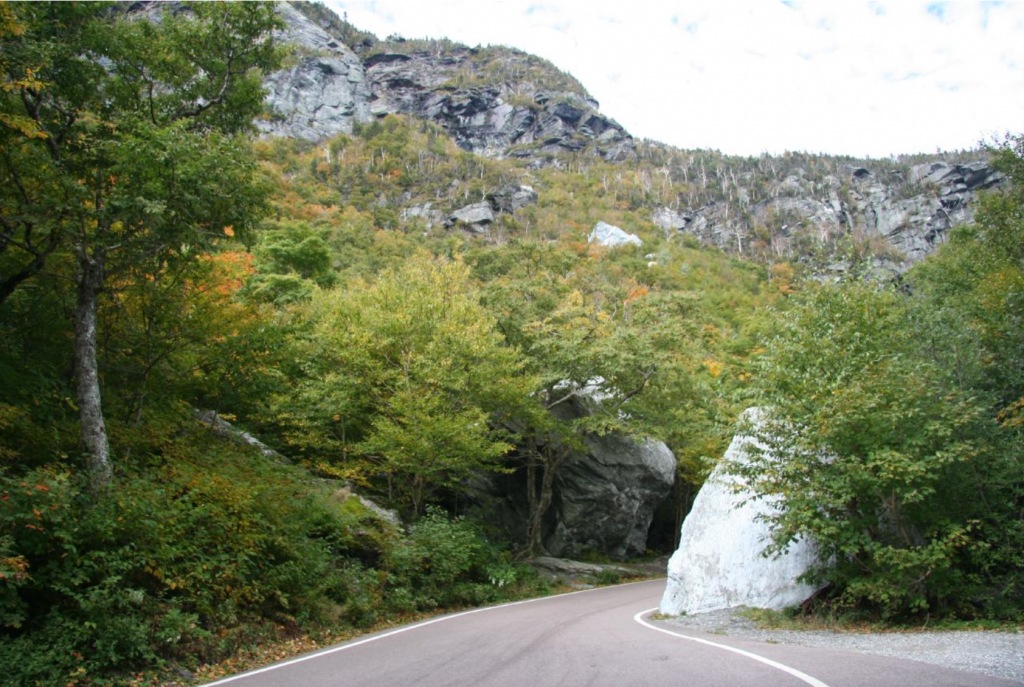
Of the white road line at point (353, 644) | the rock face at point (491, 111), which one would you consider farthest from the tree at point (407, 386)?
the rock face at point (491, 111)

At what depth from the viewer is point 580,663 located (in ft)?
22.9

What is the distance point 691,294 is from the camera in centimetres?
2647

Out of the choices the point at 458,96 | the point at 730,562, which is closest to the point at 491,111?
the point at 458,96

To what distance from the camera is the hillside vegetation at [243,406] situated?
7.93 meters

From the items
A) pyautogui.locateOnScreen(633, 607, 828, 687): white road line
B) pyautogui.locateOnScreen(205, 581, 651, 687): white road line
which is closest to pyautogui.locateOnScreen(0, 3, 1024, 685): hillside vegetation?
pyautogui.locateOnScreen(205, 581, 651, 687): white road line

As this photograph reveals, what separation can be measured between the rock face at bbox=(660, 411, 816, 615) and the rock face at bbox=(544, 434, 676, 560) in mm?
11126

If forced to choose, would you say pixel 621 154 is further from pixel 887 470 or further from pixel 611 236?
pixel 887 470

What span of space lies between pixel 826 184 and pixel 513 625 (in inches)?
5660

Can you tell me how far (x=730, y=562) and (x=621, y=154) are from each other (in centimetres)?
14688

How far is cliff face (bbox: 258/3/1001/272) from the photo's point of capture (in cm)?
11781

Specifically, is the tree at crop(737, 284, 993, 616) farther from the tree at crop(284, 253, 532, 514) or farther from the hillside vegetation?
the tree at crop(284, 253, 532, 514)

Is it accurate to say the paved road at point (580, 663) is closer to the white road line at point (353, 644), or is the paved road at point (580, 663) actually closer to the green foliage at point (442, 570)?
the white road line at point (353, 644)

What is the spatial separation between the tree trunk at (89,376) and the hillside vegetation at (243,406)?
34 mm

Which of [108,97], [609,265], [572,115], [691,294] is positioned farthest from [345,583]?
[572,115]
